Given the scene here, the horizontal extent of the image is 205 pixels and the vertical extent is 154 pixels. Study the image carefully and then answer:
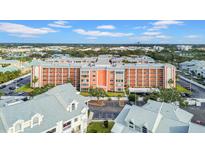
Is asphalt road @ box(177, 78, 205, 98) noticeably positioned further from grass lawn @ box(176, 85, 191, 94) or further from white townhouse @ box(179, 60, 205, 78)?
white townhouse @ box(179, 60, 205, 78)

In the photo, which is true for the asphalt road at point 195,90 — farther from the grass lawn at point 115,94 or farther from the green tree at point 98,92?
the green tree at point 98,92

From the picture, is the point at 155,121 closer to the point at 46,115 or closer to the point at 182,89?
the point at 46,115

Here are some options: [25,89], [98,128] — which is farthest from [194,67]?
[25,89]

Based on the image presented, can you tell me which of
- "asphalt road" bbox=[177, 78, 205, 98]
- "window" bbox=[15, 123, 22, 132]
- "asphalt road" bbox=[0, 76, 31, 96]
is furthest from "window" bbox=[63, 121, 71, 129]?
"asphalt road" bbox=[177, 78, 205, 98]

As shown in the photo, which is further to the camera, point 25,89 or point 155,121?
point 25,89
